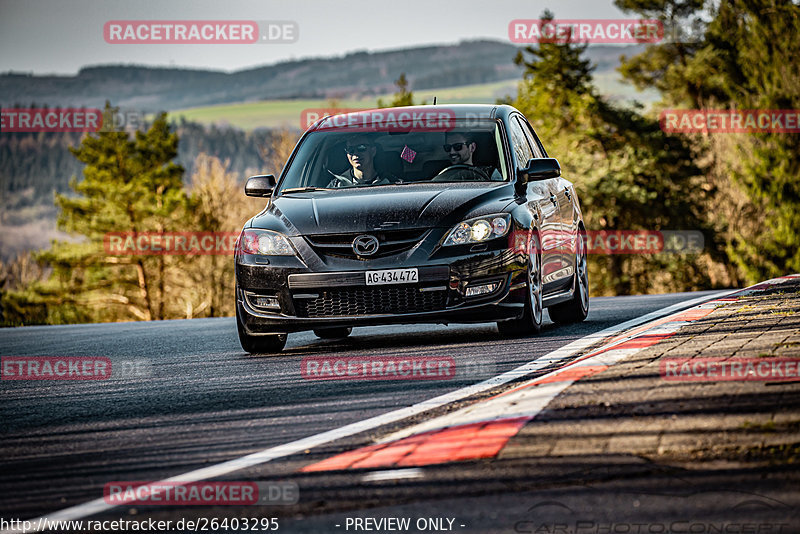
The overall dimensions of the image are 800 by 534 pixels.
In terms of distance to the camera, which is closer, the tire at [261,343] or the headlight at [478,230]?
the headlight at [478,230]

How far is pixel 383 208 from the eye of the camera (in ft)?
28.5

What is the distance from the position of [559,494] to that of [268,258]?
5.39 m

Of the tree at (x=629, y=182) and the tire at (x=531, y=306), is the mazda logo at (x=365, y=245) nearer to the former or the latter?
the tire at (x=531, y=306)

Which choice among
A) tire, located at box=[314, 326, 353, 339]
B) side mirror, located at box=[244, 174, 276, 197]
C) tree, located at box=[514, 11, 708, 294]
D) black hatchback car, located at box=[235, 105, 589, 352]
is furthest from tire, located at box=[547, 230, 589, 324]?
tree, located at box=[514, 11, 708, 294]

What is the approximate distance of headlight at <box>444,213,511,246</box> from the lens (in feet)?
27.9

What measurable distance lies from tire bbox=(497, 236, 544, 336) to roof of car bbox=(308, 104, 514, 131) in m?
1.71

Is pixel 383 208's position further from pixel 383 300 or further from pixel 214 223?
pixel 214 223

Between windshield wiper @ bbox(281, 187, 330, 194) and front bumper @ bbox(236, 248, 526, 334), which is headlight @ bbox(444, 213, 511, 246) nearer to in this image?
front bumper @ bbox(236, 248, 526, 334)

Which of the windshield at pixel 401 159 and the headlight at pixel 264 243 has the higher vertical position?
the windshield at pixel 401 159

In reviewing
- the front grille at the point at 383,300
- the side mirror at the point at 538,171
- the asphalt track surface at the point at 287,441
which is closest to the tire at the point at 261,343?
the asphalt track surface at the point at 287,441

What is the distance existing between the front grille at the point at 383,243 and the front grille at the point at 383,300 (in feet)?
0.90

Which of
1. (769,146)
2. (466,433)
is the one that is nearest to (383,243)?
(466,433)

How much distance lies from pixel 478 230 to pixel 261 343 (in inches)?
82.4

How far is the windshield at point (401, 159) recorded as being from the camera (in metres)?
9.67
